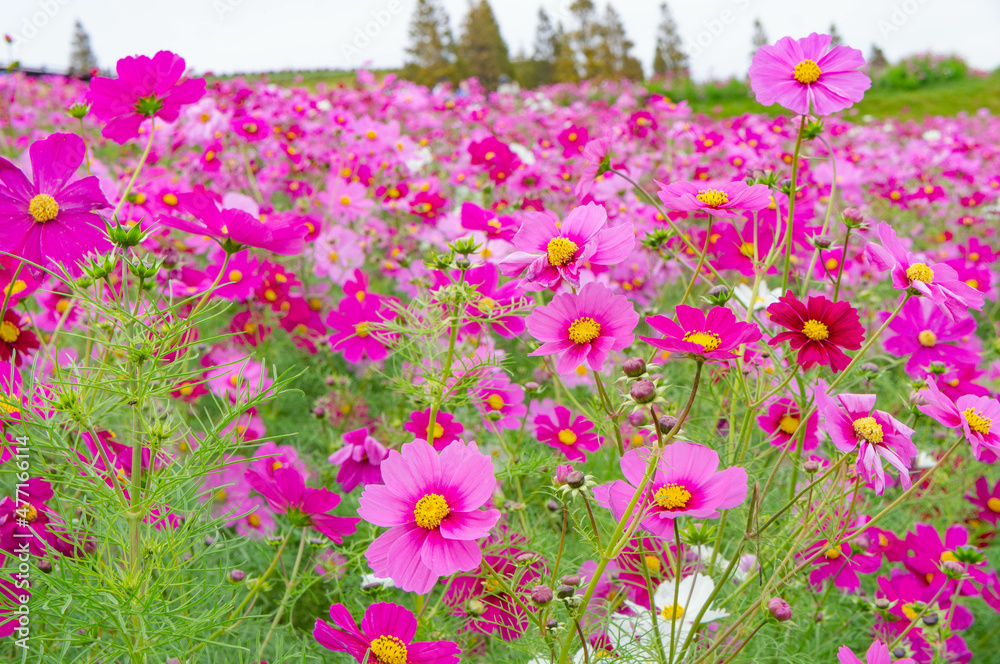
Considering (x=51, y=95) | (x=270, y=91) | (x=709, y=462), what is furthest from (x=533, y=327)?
(x=51, y=95)

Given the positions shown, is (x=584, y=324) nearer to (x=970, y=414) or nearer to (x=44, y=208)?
(x=970, y=414)

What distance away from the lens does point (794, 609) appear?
1011 millimetres

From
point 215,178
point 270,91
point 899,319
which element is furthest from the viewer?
point 270,91

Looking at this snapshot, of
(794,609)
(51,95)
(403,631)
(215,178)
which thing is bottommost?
(794,609)

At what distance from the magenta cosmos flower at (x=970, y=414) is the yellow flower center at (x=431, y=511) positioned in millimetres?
552

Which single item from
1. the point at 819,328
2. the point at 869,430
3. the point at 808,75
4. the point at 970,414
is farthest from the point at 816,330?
the point at 808,75

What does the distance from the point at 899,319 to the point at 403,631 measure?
1.10 meters

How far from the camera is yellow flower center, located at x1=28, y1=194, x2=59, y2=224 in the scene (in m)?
0.75

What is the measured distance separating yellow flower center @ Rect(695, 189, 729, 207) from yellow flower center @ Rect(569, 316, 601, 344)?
0.19 meters

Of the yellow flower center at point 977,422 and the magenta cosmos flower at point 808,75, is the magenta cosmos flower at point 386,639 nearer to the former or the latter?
the yellow flower center at point 977,422

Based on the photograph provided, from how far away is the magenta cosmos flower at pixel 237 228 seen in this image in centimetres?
72

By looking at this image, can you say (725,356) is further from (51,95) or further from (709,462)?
(51,95)

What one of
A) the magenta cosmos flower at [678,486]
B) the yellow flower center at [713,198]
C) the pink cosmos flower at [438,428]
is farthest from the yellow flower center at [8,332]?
the yellow flower center at [713,198]

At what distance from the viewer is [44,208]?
750mm
